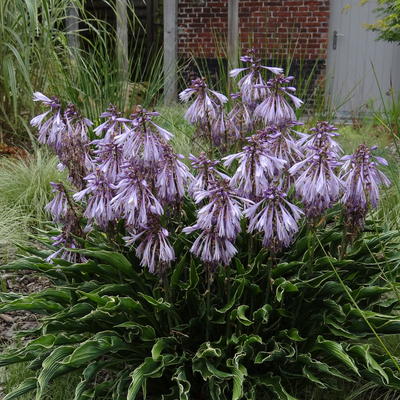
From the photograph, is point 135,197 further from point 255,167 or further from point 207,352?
point 207,352

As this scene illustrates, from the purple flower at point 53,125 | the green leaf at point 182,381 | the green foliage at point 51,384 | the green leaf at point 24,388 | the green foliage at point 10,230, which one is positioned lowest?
the green foliage at point 51,384

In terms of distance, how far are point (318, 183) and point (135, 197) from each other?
53 cm

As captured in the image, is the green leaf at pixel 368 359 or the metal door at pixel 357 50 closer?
the green leaf at pixel 368 359

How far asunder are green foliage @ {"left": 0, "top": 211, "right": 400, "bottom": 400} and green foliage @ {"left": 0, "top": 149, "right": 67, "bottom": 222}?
1.57m

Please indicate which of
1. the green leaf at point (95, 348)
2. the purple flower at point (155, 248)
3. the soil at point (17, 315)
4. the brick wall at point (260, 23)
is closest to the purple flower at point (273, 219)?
the purple flower at point (155, 248)

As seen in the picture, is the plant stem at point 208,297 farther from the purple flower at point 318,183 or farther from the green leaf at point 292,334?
the purple flower at point 318,183

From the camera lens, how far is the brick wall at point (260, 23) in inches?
349

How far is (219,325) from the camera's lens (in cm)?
212

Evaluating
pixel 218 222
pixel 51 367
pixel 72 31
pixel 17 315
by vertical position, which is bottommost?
pixel 17 315

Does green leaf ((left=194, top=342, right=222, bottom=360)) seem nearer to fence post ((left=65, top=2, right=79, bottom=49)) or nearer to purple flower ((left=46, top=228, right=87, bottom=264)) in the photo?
purple flower ((left=46, top=228, right=87, bottom=264))

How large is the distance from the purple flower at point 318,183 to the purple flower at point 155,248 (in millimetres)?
438

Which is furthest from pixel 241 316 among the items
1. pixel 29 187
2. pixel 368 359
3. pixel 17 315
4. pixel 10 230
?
pixel 29 187

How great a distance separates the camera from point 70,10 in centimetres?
852

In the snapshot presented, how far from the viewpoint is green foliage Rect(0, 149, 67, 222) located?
3699 mm
